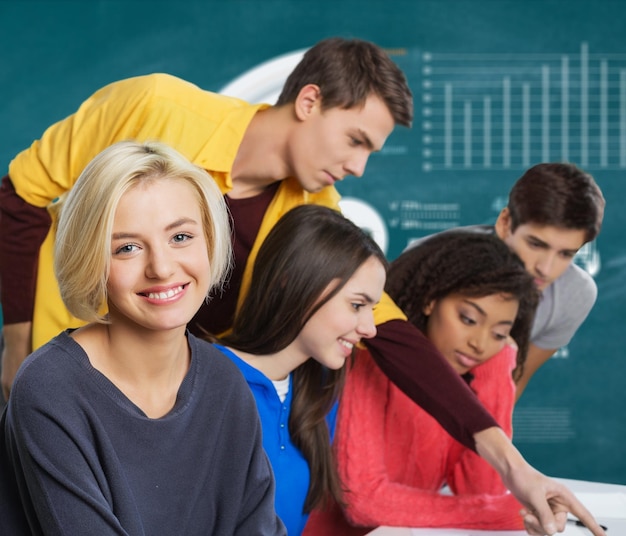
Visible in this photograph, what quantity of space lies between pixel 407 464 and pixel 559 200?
2.45 ft

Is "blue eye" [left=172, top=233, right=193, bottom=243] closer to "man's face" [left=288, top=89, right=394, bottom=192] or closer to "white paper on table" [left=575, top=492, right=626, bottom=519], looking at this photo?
"man's face" [left=288, top=89, right=394, bottom=192]

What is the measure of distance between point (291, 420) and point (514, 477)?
1.25 ft

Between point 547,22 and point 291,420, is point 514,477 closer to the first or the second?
point 291,420

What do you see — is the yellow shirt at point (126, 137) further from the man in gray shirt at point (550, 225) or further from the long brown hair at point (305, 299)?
the man in gray shirt at point (550, 225)

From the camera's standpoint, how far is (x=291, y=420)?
170 centimetres

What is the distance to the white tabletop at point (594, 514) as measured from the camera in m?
1.64

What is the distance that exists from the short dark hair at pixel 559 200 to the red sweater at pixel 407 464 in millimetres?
382

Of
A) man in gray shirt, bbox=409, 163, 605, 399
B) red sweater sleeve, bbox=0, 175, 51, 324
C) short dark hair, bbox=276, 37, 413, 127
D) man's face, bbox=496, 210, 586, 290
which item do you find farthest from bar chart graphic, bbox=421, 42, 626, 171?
red sweater sleeve, bbox=0, 175, 51, 324

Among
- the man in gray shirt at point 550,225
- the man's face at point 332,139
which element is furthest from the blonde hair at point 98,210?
the man in gray shirt at point 550,225

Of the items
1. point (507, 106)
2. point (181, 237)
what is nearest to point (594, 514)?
point (181, 237)

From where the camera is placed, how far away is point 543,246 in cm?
232

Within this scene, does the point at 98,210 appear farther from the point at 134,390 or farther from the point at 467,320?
the point at 467,320

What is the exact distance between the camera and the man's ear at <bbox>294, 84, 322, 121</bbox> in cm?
182

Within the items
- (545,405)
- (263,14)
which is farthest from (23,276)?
(545,405)
